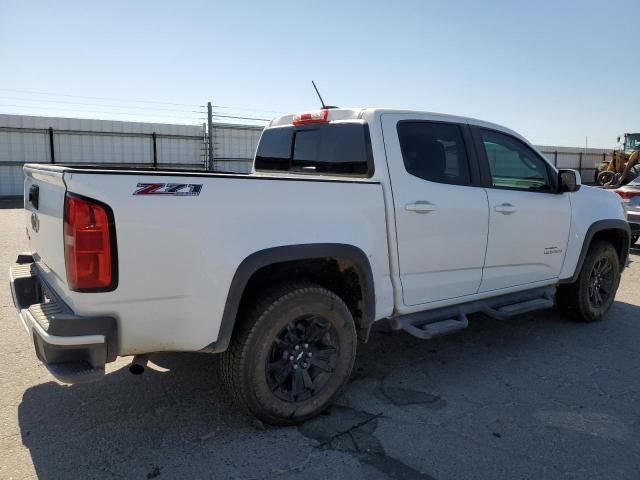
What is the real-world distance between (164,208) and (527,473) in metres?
2.35

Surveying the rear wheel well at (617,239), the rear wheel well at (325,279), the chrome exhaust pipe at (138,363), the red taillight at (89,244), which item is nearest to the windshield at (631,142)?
the rear wheel well at (617,239)

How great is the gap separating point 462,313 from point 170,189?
2543mm

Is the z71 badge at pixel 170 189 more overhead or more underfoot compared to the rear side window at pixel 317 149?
more underfoot

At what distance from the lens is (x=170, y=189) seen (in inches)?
104

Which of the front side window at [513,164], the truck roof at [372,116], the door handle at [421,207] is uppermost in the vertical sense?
the truck roof at [372,116]

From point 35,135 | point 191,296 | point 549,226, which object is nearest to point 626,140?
point 549,226

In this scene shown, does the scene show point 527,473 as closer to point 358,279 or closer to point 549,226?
point 358,279

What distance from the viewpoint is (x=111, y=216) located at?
2508 mm

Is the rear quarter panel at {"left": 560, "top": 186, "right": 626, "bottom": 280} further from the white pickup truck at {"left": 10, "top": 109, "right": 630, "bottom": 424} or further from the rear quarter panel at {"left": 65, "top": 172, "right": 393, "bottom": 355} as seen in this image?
the rear quarter panel at {"left": 65, "top": 172, "right": 393, "bottom": 355}

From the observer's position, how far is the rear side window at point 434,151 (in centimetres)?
382

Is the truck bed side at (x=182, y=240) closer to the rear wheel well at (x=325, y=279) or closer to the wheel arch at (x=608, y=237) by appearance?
the rear wheel well at (x=325, y=279)

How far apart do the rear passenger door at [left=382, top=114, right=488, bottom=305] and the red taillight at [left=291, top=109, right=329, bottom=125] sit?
0.60 meters

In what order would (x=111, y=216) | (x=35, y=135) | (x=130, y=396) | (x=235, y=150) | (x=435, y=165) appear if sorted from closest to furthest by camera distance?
(x=111, y=216) → (x=130, y=396) → (x=435, y=165) → (x=35, y=135) → (x=235, y=150)

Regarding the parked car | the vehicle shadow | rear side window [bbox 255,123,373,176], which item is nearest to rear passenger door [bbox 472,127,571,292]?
the vehicle shadow
